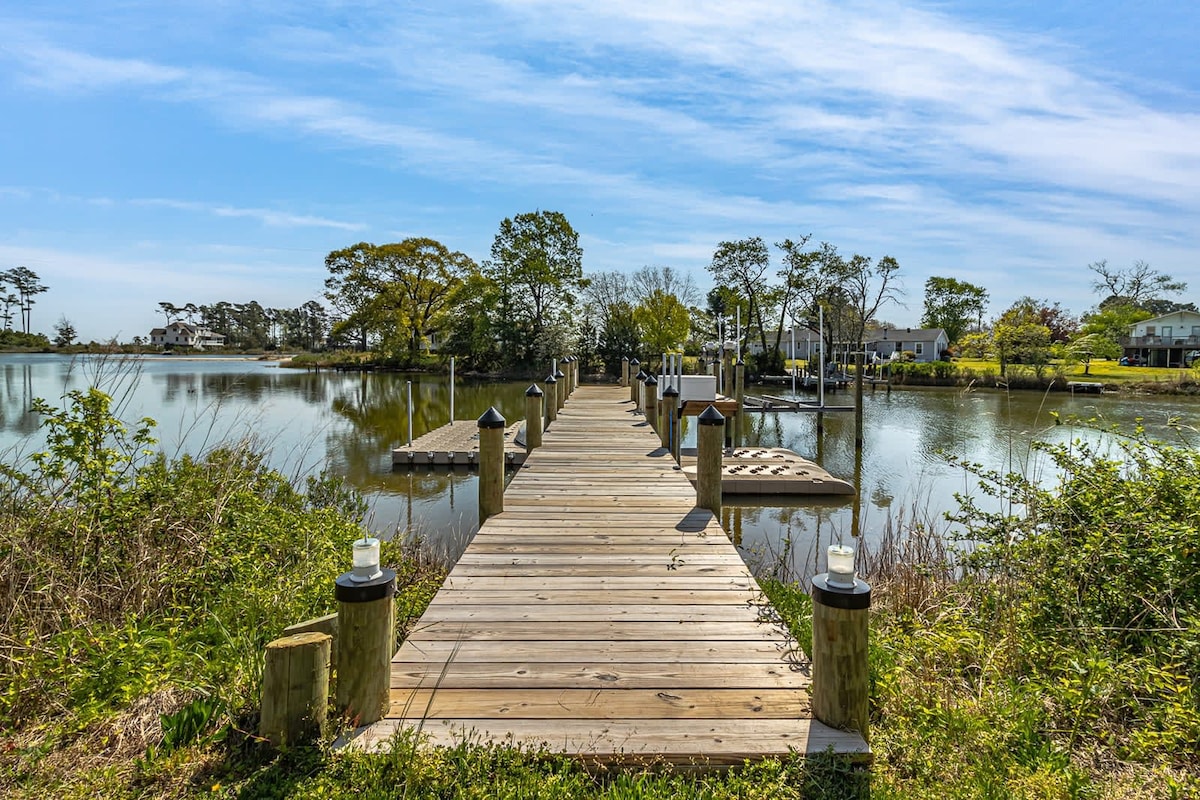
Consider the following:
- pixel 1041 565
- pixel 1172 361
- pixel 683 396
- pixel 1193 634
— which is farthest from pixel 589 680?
pixel 1172 361

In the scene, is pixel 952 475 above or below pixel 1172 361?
below

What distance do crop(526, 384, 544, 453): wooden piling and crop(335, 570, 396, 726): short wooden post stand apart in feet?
17.8

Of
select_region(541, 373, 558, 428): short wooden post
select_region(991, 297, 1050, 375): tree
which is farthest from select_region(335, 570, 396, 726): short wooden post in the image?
select_region(991, 297, 1050, 375): tree

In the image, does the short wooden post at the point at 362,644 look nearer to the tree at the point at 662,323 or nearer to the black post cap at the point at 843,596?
the black post cap at the point at 843,596

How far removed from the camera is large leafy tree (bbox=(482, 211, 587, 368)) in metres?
39.4

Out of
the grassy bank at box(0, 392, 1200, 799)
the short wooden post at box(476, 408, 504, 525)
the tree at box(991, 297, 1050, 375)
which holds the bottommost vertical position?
the grassy bank at box(0, 392, 1200, 799)

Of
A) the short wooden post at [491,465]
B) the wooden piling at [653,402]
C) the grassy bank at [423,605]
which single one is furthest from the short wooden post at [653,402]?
the grassy bank at [423,605]

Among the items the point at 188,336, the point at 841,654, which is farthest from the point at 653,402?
the point at 188,336

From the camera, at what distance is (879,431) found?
2022 centimetres

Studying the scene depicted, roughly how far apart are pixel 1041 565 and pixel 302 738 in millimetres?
4323

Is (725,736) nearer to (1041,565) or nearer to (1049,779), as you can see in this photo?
(1049,779)

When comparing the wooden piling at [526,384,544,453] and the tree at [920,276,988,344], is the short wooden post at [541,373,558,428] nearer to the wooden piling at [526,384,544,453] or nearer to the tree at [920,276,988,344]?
the wooden piling at [526,384,544,453]

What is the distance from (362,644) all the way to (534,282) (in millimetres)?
38662

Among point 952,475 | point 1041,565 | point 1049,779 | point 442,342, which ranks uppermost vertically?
point 442,342
